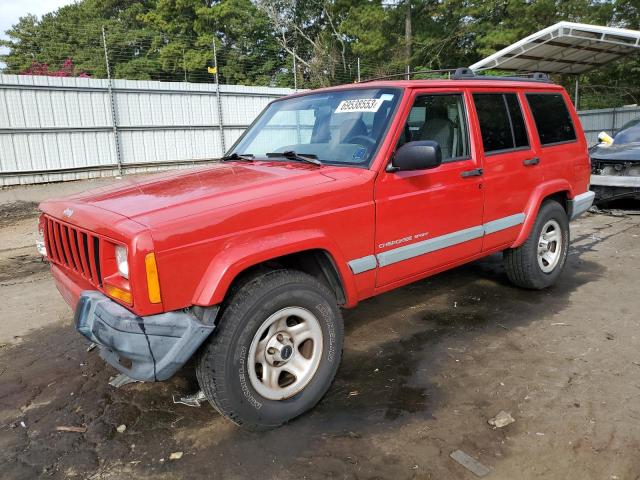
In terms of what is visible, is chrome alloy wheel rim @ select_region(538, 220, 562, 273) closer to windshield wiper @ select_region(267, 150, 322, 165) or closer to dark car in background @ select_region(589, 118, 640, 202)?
windshield wiper @ select_region(267, 150, 322, 165)

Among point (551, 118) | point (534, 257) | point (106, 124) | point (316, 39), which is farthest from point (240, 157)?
point (316, 39)

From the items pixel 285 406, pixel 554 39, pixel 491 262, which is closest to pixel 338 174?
pixel 285 406

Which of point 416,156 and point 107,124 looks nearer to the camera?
point 416,156

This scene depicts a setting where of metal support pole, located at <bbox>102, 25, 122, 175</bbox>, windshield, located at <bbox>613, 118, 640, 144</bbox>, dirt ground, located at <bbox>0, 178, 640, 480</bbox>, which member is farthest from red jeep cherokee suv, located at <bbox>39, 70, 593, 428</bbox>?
metal support pole, located at <bbox>102, 25, 122, 175</bbox>

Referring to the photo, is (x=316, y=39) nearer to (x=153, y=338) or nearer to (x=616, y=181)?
(x=616, y=181)

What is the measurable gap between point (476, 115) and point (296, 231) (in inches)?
80.3

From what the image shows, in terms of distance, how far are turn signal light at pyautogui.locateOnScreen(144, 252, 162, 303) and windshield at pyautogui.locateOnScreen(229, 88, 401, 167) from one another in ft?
4.82

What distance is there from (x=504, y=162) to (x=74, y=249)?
324cm

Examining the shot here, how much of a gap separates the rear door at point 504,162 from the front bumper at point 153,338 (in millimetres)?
2559

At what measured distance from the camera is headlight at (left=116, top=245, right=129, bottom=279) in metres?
2.46

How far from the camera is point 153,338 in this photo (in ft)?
7.94

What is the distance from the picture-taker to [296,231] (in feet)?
9.19

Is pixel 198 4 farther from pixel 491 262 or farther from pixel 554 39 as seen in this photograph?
pixel 491 262

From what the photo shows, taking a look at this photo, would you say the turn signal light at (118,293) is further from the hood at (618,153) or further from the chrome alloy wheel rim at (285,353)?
the hood at (618,153)
